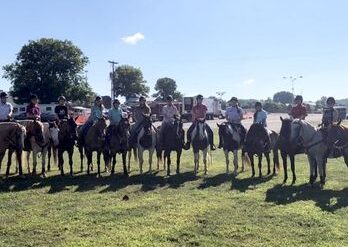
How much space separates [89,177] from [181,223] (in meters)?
7.36

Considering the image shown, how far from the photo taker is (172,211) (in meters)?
10.6

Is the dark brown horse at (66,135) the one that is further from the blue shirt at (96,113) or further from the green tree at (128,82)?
the green tree at (128,82)

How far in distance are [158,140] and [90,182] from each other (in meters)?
3.45

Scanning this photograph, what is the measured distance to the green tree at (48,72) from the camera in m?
72.5

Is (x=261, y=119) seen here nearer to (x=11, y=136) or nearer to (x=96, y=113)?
(x=96, y=113)

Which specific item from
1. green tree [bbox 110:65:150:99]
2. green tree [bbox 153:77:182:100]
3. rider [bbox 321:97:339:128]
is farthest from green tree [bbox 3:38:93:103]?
green tree [bbox 153:77:182:100]

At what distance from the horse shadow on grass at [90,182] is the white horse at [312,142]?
13.1 ft

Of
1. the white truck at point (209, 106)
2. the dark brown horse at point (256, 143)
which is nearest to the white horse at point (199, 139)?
the dark brown horse at point (256, 143)

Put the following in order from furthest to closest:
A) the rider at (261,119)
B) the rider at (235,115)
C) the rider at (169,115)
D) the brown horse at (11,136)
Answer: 1. the rider at (235,115)
2. the rider at (169,115)
3. the rider at (261,119)
4. the brown horse at (11,136)

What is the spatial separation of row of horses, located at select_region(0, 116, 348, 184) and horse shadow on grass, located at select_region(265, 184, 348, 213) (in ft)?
2.68

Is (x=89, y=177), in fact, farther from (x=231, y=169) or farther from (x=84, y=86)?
(x=84, y=86)

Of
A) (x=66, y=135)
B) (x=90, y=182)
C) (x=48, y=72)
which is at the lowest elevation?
(x=90, y=182)

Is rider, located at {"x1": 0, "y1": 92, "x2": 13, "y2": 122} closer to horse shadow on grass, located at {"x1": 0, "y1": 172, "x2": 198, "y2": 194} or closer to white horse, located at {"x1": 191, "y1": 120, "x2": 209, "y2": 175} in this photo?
horse shadow on grass, located at {"x1": 0, "y1": 172, "x2": 198, "y2": 194}

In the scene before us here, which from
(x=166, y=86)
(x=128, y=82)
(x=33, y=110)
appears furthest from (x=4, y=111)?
(x=166, y=86)
